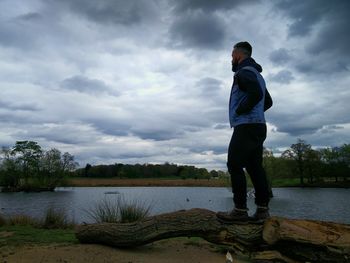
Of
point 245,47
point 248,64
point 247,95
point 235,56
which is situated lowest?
point 247,95

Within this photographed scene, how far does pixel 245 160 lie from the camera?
568 cm

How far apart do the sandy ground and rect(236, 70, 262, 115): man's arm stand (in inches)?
92.8

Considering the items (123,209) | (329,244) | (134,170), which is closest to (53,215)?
(123,209)

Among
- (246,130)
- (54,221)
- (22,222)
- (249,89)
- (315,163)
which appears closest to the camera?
(249,89)

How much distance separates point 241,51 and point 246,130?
4.04 feet

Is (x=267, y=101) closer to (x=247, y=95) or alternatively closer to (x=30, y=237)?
(x=247, y=95)

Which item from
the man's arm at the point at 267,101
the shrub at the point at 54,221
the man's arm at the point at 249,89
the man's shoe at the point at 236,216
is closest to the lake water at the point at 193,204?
the shrub at the point at 54,221

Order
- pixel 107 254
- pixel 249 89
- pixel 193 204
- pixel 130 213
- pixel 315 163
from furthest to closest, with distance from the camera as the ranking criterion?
pixel 315 163 < pixel 193 204 < pixel 130 213 < pixel 107 254 < pixel 249 89

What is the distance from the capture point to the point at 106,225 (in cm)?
649

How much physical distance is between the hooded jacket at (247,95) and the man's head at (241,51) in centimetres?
8

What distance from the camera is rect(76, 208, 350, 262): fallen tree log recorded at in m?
5.48

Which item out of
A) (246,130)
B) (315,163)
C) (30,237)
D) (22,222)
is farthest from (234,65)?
(315,163)

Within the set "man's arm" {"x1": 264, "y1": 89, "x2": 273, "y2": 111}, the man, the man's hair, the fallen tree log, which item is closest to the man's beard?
the man

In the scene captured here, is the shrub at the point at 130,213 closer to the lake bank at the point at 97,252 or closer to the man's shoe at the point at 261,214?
the lake bank at the point at 97,252
